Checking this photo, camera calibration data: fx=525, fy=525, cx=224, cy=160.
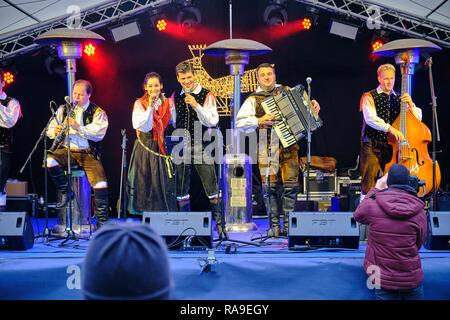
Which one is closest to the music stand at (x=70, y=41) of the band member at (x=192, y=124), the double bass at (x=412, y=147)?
the band member at (x=192, y=124)

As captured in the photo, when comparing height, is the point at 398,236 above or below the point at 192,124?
below

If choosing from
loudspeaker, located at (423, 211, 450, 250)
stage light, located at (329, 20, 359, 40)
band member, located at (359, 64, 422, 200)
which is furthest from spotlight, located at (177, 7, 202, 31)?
loudspeaker, located at (423, 211, 450, 250)

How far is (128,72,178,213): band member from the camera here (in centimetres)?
666

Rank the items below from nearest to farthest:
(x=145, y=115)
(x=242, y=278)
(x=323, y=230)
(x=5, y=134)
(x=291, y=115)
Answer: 1. (x=242, y=278)
2. (x=323, y=230)
3. (x=291, y=115)
4. (x=145, y=115)
5. (x=5, y=134)

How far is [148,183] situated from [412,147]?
349 centimetres

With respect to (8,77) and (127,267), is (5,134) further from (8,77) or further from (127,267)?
(127,267)

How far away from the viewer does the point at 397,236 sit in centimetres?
407

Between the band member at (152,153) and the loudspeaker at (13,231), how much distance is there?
186 cm

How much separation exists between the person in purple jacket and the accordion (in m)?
2.18

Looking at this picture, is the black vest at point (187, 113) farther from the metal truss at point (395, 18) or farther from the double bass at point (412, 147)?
the metal truss at point (395, 18)

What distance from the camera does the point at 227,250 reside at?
540 centimetres

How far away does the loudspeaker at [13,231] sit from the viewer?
18.4 feet

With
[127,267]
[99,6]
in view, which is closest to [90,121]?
[99,6]
